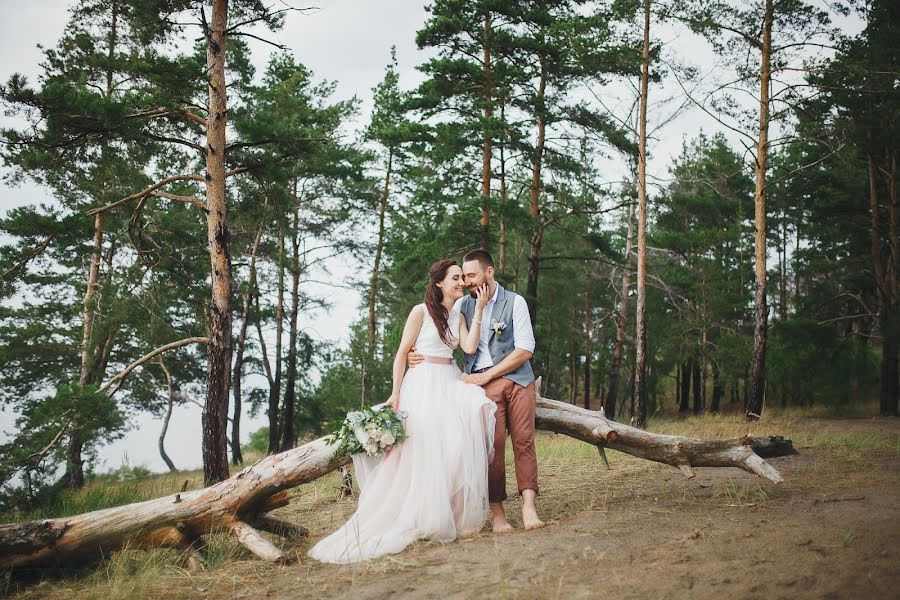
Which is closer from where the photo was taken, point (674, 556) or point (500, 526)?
point (674, 556)

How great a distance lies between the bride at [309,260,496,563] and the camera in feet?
16.2

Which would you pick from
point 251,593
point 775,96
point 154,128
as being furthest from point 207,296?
point 775,96

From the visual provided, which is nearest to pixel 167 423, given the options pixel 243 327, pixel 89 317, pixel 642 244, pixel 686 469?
pixel 243 327

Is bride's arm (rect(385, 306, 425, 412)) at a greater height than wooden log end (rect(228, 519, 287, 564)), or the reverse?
bride's arm (rect(385, 306, 425, 412))

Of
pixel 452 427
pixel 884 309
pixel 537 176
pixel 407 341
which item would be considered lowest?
pixel 452 427

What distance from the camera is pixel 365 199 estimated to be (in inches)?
894

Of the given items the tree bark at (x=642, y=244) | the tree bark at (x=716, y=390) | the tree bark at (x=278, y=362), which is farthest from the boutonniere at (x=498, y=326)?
the tree bark at (x=716, y=390)

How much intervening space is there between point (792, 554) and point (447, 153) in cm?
1318

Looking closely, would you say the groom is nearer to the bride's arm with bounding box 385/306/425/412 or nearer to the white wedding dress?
the bride's arm with bounding box 385/306/425/412

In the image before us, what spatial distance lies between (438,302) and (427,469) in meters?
1.55

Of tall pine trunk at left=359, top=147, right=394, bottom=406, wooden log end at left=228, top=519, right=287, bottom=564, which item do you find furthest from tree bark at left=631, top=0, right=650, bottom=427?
wooden log end at left=228, top=519, right=287, bottom=564

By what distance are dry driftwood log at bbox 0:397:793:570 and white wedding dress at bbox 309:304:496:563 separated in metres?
0.59

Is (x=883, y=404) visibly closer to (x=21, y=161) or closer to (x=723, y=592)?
(x=723, y=592)

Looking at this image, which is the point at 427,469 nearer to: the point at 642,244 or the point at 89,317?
the point at 642,244
